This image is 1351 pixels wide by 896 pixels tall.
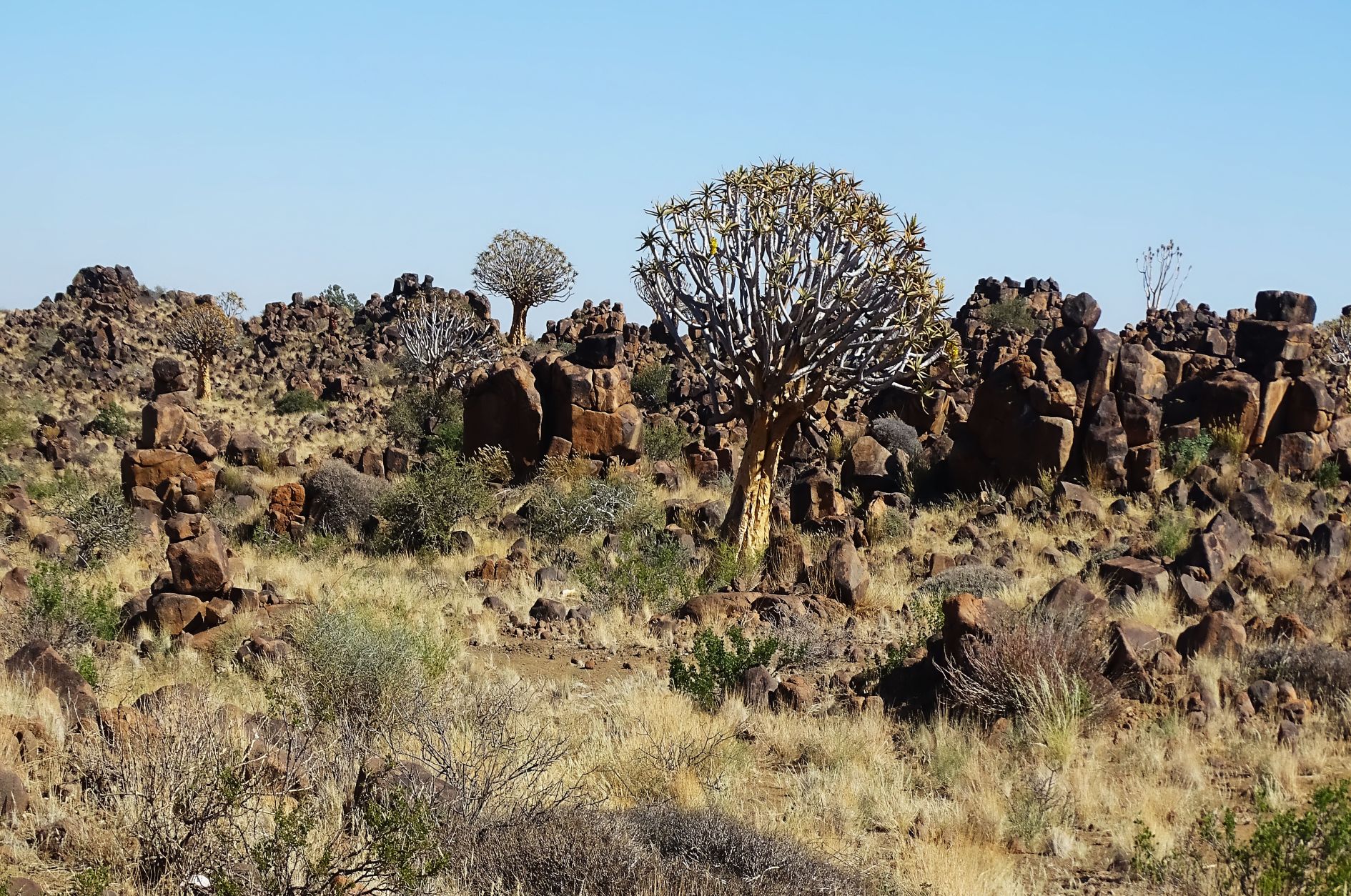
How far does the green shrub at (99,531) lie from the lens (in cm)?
1376

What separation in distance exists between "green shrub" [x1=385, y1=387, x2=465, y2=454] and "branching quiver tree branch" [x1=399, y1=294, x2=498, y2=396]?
12.0ft

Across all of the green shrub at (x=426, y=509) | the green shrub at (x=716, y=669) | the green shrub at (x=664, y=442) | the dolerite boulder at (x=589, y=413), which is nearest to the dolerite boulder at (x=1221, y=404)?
the dolerite boulder at (x=589, y=413)

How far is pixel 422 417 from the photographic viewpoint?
2819 centimetres

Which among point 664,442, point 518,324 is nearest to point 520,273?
point 518,324

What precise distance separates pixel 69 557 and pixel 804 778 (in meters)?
10.8

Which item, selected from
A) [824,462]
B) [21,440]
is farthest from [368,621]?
[21,440]

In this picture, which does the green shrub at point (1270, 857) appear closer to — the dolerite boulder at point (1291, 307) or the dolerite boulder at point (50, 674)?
the dolerite boulder at point (50, 674)

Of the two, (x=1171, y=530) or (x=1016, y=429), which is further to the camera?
(x=1016, y=429)

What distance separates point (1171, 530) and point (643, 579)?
628cm

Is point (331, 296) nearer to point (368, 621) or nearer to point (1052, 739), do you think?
point (368, 621)

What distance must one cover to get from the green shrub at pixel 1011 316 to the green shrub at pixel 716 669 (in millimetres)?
33961

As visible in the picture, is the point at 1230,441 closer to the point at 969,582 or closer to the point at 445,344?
the point at 969,582

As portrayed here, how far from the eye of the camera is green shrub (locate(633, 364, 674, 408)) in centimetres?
3136

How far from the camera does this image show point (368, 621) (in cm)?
888
